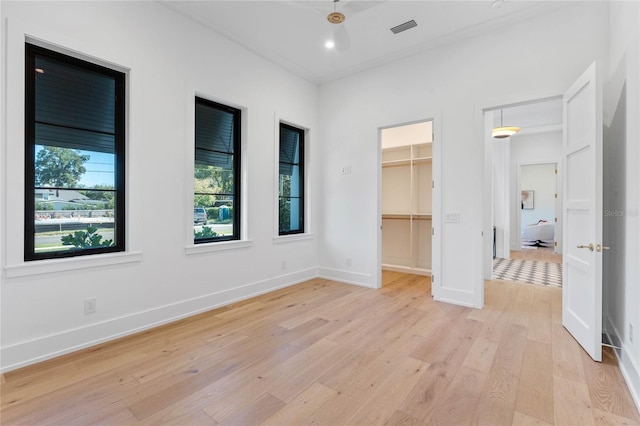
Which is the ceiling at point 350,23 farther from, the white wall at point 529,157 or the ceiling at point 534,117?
the white wall at point 529,157

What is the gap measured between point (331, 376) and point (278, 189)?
2.89m

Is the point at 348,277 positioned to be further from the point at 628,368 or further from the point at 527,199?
the point at 527,199

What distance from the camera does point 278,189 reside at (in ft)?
14.9

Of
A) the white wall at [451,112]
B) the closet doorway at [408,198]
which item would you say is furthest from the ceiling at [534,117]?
the white wall at [451,112]

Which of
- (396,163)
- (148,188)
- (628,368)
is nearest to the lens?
(628,368)

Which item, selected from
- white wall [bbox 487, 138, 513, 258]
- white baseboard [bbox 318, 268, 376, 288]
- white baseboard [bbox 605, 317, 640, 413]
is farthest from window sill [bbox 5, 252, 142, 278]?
white wall [bbox 487, 138, 513, 258]

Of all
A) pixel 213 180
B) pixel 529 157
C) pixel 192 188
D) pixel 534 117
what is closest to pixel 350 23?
pixel 213 180

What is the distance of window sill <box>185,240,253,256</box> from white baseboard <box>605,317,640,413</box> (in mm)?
3703

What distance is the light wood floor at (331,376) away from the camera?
1786 mm

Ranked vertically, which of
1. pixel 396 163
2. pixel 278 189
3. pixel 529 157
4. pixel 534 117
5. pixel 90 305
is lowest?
pixel 90 305

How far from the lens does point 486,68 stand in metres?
3.63

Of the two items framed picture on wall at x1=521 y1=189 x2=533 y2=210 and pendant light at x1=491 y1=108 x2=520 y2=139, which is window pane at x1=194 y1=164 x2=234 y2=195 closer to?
pendant light at x1=491 y1=108 x2=520 y2=139

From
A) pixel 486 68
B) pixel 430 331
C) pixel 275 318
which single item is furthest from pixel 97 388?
pixel 486 68

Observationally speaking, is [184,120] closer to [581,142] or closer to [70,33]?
[70,33]
